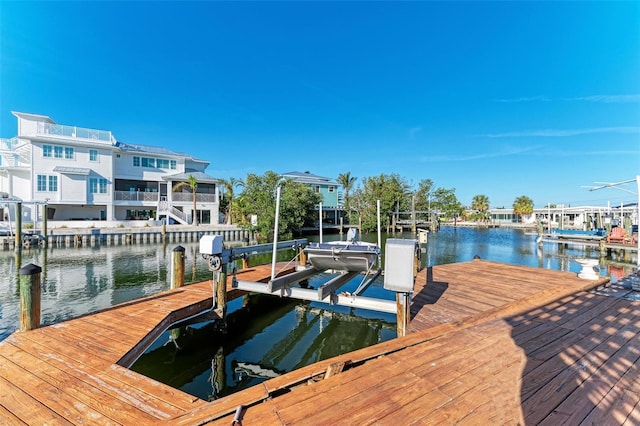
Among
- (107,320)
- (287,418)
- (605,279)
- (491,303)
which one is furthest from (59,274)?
(605,279)

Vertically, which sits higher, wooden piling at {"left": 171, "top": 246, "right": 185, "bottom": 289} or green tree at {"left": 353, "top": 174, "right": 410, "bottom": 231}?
green tree at {"left": 353, "top": 174, "right": 410, "bottom": 231}

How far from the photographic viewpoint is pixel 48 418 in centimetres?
254

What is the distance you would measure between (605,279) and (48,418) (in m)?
9.99

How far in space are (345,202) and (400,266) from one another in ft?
132

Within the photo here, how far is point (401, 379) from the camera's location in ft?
9.21

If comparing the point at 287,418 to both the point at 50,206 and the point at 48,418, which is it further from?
the point at 50,206

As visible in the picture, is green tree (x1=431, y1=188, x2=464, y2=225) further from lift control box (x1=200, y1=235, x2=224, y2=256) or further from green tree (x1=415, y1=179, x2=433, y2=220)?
lift control box (x1=200, y1=235, x2=224, y2=256)

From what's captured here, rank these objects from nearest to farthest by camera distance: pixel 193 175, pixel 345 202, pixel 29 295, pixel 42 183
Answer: pixel 29 295 < pixel 42 183 < pixel 193 175 < pixel 345 202

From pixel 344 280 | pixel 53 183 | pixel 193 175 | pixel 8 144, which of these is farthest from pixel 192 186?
pixel 344 280

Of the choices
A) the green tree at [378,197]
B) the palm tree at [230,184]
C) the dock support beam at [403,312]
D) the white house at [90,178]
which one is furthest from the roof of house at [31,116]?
the dock support beam at [403,312]

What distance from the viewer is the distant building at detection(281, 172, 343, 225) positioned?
130 ft

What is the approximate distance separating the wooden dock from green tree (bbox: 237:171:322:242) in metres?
22.3

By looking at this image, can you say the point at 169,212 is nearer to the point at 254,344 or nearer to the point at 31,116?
the point at 31,116

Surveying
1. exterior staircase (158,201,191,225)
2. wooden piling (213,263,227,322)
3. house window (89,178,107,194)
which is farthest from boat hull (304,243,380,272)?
house window (89,178,107,194)
